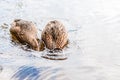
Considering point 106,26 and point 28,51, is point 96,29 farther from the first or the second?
point 28,51

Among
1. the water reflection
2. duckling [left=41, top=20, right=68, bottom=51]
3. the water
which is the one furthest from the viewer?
duckling [left=41, top=20, right=68, bottom=51]

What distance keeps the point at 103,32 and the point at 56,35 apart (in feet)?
5.31

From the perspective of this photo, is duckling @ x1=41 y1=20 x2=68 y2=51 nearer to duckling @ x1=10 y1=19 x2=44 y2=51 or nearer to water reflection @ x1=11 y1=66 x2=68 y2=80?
duckling @ x1=10 y1=19 x2=44 y2=51

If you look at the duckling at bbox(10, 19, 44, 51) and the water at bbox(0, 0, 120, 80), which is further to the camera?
the duckling at bbox(10, 19, 44, 51)

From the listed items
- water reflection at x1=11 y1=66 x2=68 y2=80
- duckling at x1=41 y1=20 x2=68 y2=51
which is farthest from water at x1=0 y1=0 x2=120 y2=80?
duckling at x1=41 y1=20 x2=68 y2=51

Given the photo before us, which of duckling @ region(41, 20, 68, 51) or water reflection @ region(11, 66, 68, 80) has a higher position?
duckling @ region(41, 20, 68, 51)

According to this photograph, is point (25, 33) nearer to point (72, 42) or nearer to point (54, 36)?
point (54, 36)

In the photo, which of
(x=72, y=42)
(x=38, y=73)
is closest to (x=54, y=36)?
(x=72, y=42)

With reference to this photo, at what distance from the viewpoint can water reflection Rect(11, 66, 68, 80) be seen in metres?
7.98

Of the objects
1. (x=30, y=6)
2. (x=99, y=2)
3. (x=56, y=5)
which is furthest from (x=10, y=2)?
(x=99, y=2)

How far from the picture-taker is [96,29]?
35.6 ft

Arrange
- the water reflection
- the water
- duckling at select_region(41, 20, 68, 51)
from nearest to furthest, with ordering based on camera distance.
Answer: the water reflection → the water → duckling at select_region(41, 20, 68, 51)

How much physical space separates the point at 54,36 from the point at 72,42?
585 mm

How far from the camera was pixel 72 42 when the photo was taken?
10.0 meters
